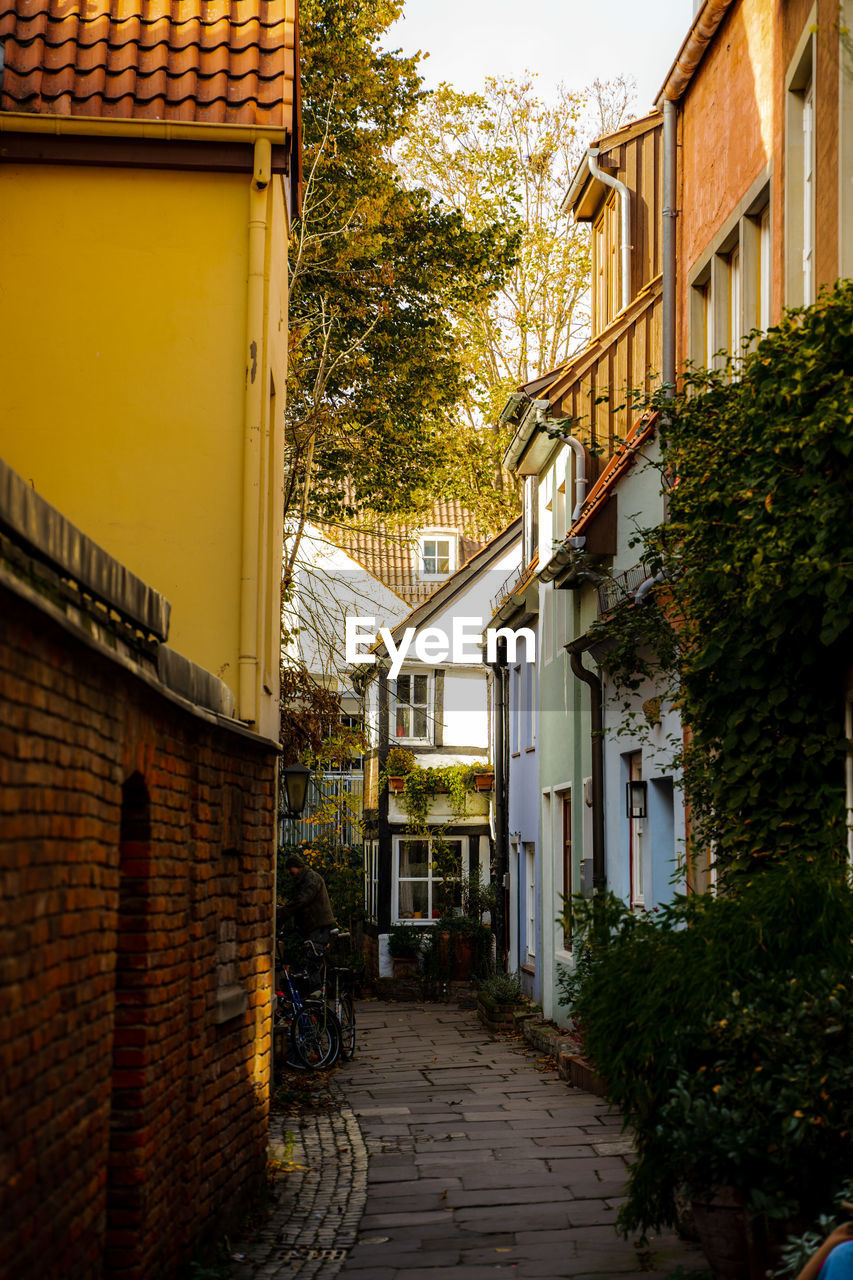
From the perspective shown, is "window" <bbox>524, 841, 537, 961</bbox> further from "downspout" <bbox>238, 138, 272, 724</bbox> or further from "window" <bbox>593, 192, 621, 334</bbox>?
"downspout" <bbox>238, 138, 272, 724</bbox>

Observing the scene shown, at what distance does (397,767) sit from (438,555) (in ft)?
31.1

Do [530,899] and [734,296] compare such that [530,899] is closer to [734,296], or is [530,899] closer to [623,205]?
[623,205]

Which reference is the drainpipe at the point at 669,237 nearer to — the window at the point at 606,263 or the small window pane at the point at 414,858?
the window at the point at 606,263

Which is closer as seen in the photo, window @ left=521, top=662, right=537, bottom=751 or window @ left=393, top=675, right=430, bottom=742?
window @ left=521, top=662, right=537, bottom=751

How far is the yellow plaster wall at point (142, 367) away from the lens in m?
8.95

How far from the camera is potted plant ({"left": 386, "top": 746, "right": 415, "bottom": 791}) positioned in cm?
2912

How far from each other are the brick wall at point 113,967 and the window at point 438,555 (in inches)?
1138

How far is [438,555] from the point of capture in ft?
123

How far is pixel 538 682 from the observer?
67.2 feet

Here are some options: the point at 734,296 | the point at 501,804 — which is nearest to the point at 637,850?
the point at 734,296

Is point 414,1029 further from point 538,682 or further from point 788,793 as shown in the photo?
point 788,793

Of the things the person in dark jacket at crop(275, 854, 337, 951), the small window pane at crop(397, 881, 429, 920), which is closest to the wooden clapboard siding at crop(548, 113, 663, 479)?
the person in dark jacket at crop(275, 854, 337, 951)

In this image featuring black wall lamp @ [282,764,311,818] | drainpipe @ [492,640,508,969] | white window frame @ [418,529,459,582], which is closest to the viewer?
black wall lamp @ [282,764,311,818]

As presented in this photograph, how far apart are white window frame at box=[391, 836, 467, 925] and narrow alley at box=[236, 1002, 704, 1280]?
521 inches
